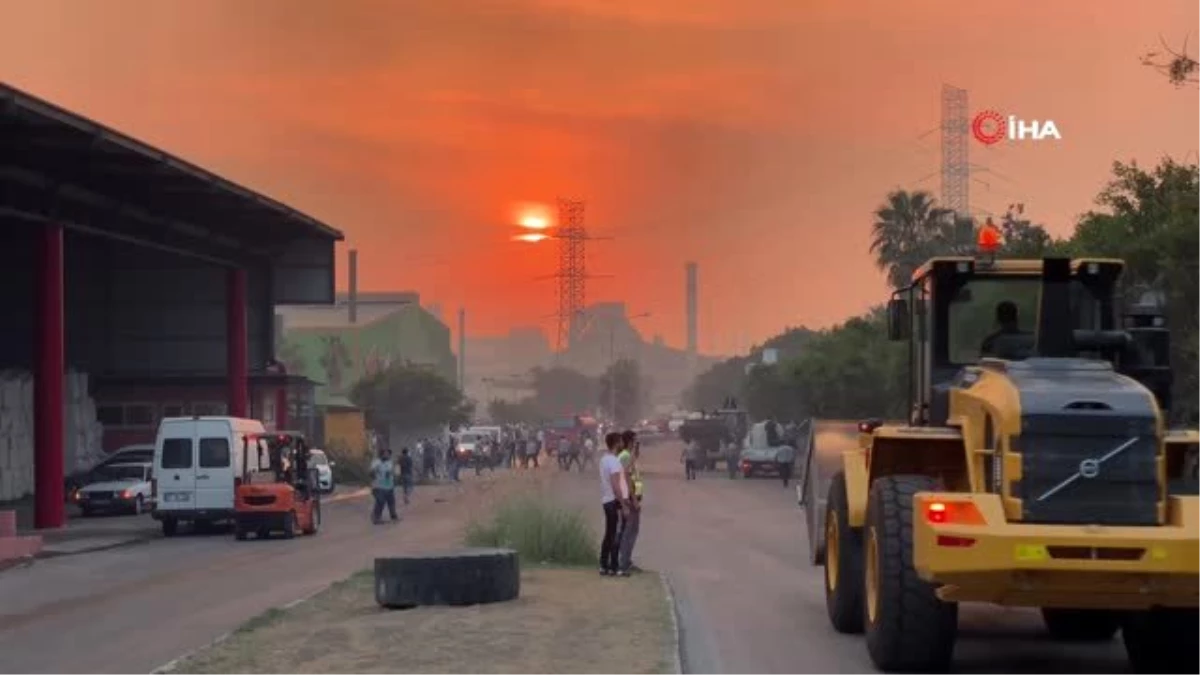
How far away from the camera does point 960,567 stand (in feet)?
38.2

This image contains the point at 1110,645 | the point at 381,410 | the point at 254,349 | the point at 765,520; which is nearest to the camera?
the point at 1110,645

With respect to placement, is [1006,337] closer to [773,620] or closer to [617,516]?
[773,620]

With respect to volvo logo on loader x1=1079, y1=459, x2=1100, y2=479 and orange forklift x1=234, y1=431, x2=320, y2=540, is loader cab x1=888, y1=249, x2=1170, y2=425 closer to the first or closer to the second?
volvo logo on loader x1=1079, y1=459, x2=1100, y2=479

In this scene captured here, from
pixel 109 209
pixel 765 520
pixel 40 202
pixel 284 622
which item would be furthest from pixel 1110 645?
pixel 109 209

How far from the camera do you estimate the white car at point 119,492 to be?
146 ft

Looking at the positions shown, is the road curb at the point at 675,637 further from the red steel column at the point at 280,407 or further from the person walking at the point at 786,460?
the red steel column at the point at 280,407

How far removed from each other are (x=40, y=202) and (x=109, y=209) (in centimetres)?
381

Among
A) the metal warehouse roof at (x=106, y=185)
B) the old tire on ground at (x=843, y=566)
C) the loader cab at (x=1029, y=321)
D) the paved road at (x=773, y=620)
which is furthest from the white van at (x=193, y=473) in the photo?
the loader cab at (x=1029, y=321)

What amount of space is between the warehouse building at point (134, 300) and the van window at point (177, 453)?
3.77 metres

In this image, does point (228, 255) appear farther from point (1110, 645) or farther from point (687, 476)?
point (1110, 645)

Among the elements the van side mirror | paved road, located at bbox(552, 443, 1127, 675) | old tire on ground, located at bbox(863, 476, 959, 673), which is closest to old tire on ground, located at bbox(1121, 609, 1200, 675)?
paved road, located at bbox(552, 443, 1127, 675)

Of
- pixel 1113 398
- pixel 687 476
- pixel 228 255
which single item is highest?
pixel 228 255

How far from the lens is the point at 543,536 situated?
930 inches

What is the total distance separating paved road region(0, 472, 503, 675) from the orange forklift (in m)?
0.60
